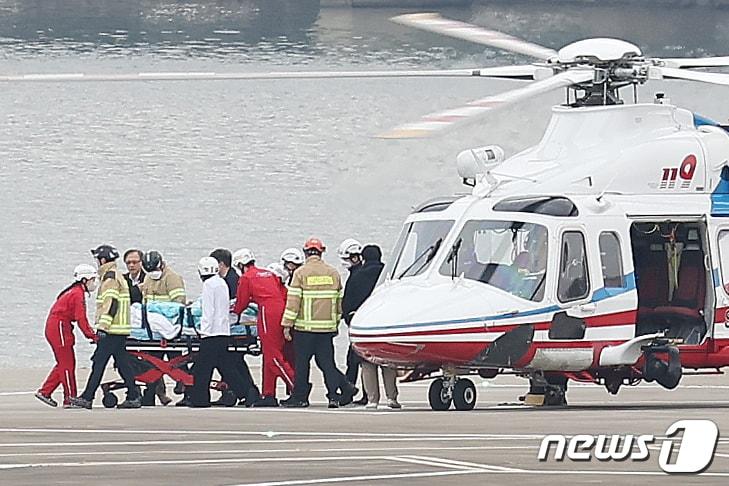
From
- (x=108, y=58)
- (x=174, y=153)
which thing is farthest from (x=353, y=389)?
(x=108, y=58)

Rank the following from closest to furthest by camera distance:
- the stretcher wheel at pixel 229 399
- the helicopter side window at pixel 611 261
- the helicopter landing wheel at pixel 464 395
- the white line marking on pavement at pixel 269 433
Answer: the white line marking on pavement at pixel 269 433
the helicopter landing wheel at pixel 464 395
the helicopter side window at pixel 611 261
the stretcher wheel at pixel 229 399

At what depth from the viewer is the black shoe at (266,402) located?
14.8 m

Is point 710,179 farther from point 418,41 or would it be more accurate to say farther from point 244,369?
point 418,41

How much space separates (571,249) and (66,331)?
4087 millimetres

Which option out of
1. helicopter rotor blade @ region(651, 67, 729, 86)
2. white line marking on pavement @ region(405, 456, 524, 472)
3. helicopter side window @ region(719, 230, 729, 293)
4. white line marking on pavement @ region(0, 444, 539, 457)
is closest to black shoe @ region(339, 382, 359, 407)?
helicopter side window @ region(719, 230, 729, 293)

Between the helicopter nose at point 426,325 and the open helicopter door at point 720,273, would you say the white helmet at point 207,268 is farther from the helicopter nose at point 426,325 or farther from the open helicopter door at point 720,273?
the open helicopter door at point 720,273

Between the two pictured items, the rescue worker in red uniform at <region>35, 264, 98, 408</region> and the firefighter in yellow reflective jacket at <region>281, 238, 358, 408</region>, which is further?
the rescue worker in red uniform at <region>35, 264, 98, 408</region>

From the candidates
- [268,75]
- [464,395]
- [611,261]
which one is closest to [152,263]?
[268,75]

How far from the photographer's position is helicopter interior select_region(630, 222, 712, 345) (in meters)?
14.3

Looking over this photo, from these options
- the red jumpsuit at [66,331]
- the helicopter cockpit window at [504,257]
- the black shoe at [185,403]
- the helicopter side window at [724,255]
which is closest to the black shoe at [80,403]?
the red jumpsuit at [66,331]

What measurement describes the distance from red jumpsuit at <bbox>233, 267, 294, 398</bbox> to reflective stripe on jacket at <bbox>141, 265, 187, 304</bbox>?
528mm

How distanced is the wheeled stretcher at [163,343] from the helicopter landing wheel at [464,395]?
214cm

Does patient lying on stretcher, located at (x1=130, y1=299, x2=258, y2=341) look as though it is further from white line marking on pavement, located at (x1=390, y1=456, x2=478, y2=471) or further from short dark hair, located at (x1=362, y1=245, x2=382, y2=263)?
white line marking on pavement, located at (x1=390, y1=456, x2=478, y2=471)

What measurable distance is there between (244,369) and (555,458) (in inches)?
231
